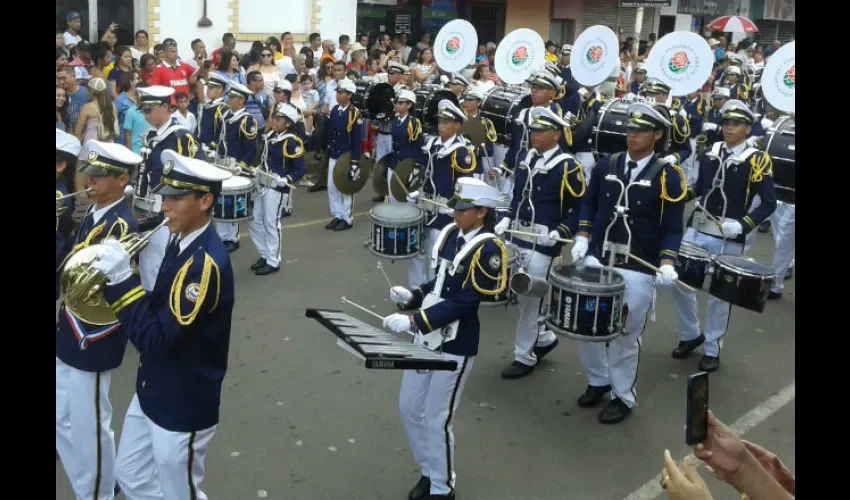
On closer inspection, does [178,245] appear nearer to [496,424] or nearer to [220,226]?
[496,424]

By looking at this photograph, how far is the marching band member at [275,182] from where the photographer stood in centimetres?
925

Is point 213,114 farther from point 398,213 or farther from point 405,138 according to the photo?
point 398,213

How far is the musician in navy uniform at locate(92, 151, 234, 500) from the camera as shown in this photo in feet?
12.3

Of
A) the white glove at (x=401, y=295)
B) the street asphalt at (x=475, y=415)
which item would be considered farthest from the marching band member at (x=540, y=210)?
the white glove at (x=401, y=295)

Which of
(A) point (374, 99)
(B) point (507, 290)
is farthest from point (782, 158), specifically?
(A) point (374, 99)

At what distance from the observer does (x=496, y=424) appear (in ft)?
19.7

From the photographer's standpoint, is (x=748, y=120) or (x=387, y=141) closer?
(x=748, y=120)

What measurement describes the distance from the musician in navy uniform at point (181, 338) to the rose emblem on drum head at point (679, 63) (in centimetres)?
840

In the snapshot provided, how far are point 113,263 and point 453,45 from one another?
34.5 feet

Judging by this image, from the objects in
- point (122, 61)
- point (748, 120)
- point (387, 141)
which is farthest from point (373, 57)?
point (748, 120)

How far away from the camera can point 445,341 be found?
4.90 m

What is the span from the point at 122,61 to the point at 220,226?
374cm

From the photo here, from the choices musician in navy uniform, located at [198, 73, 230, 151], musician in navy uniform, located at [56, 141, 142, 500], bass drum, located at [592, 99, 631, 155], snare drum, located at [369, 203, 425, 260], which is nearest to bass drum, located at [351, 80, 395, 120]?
musician in navy uniform, located at [198, 73, 230, 151]

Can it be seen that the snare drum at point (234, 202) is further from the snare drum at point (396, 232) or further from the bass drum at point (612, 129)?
the bass drum at point (612, 129)
